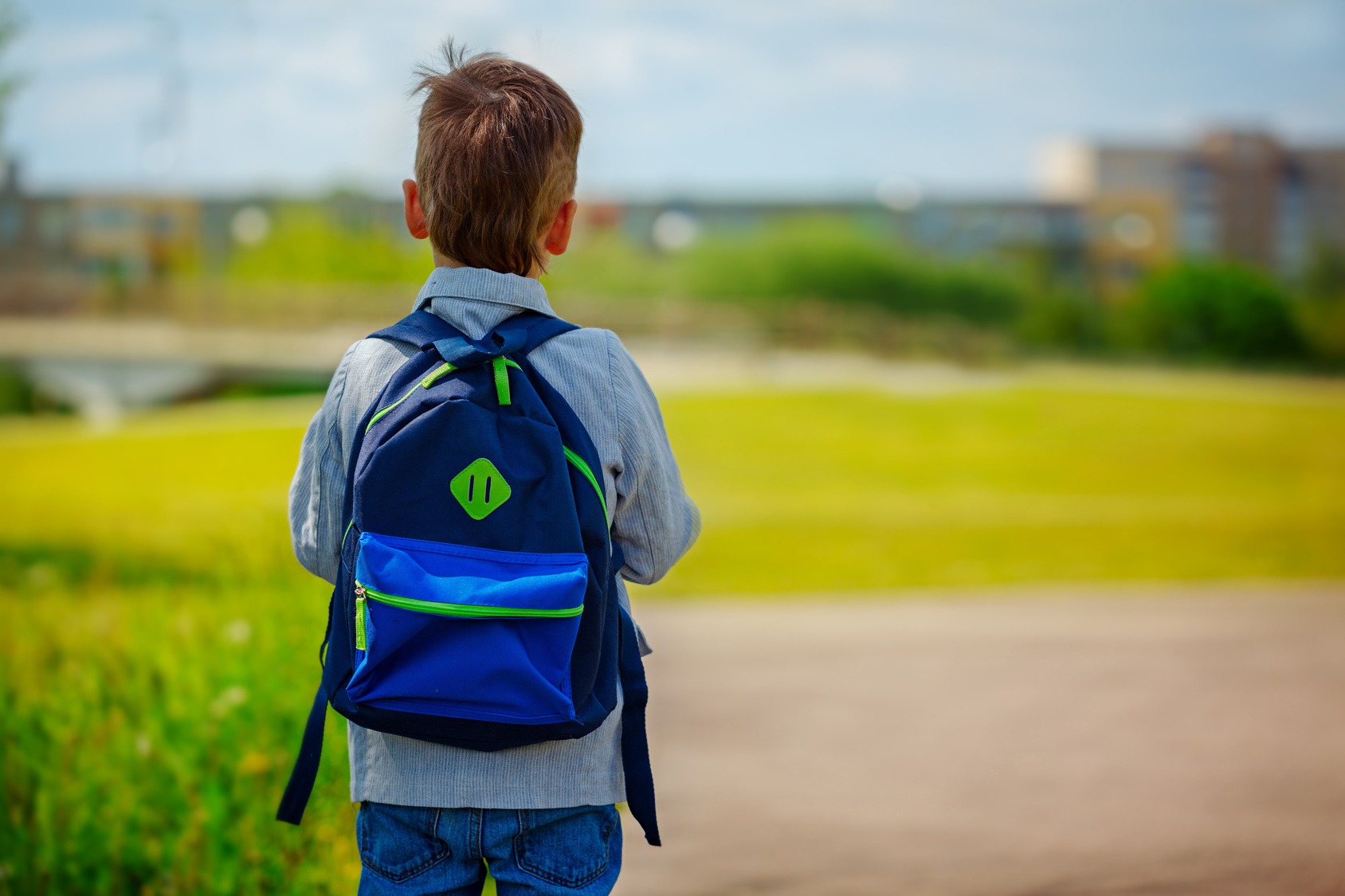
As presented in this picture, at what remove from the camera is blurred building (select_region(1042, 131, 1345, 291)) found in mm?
46562

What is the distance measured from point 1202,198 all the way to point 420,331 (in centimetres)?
5698

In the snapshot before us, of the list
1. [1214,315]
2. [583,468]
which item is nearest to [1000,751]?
[583,468]

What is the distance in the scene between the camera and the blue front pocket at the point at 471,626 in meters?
1.29

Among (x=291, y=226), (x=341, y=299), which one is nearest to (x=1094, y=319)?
(x=341, y=299)

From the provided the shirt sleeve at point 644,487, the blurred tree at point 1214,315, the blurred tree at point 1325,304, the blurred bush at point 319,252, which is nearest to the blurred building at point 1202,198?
the blurred tree at point 1325,304

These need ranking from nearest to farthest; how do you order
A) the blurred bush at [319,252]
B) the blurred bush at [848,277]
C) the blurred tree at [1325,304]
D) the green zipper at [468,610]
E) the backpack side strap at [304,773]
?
the green zipper at [468,610], the backpack side strap at [304,773], the blurred tree at [1325,304], the blurred bush at [319,252], the blurred bush at [848,277]

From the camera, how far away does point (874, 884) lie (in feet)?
9.91

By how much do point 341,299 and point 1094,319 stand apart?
20.9 m

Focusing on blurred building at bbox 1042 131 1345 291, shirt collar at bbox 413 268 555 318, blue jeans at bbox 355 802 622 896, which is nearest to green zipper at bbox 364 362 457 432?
shirt collar at bbox 413 268 555 318

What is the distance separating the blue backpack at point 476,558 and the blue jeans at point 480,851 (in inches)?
4.6

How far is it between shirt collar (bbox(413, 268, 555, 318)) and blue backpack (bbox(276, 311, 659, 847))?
0.24ft

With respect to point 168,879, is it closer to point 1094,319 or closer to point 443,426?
point 443,426

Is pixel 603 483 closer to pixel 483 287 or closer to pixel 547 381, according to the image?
pixel 547 381

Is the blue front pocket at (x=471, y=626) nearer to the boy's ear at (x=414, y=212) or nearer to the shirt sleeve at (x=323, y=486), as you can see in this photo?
the shirt sleeve at (x=323, y=486)
